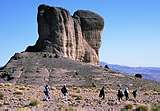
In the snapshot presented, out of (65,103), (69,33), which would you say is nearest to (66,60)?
(69,33)

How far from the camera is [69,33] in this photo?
109 m

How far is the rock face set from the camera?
10381cm

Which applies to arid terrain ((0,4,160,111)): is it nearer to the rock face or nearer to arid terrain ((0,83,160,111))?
the rock face

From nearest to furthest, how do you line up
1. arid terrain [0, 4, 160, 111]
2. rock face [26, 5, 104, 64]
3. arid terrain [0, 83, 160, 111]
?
1. arid terrain [0, 83, 160, 111]
2. arid terrain [0, 4, 160, 111]
3. rock face [26, 5, 104, 64]

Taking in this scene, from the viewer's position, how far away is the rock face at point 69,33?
10381 cm

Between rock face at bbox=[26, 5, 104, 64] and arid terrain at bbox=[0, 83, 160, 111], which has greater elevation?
rock face at bbox=[26, 5, 104, 64]

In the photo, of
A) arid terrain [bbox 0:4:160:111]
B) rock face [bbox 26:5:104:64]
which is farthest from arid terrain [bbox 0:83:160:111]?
rock face [bbox 26:5:104:64]

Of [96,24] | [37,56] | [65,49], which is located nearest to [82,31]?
[96,24]

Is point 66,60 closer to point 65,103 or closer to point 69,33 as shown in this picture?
point 69,33

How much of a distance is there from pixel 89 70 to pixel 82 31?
25.5m

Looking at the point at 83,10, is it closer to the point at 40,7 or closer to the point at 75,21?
the point at 75,21

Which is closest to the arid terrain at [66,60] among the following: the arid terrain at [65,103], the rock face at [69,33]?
the rock face at [69,33]

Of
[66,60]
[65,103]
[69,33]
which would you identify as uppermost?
[69,33]

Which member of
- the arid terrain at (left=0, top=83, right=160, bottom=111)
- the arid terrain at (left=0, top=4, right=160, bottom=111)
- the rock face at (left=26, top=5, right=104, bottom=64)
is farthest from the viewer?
the rock face at (left=26, top=5, right=104, bottom=64)
